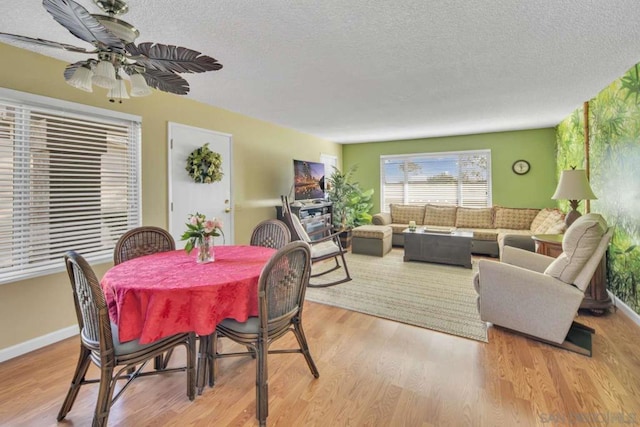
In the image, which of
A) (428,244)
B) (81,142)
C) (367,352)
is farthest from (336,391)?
(428,244)

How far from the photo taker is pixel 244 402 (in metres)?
1.75

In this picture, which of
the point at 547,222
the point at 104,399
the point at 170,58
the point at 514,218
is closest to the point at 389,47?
the point at 170,58

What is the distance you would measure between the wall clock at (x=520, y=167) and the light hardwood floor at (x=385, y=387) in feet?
12.9

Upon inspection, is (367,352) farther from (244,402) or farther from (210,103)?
(210,103)

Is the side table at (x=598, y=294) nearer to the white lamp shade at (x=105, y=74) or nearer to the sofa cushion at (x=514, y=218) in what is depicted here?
the sofa cushion at (x=514, y=218)

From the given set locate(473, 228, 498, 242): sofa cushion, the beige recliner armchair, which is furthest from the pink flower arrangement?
locate(473, 228, 498, 242): sofa cushion

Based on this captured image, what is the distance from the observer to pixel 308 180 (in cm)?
546

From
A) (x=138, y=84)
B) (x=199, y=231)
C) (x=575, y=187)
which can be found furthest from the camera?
(x=575, y=187)

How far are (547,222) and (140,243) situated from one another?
17.9 ft

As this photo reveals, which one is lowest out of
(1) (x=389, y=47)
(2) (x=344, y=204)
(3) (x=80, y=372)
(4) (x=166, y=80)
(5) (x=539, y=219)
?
(3) (x=80, y=372)

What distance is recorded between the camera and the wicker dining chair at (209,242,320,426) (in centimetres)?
157

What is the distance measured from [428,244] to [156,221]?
3860 mm

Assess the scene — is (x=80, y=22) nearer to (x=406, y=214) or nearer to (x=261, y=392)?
(x=261, y=392)

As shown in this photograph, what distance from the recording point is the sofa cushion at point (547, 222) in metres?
4.06
